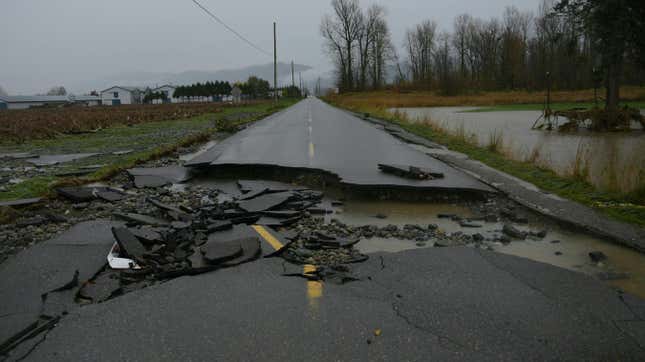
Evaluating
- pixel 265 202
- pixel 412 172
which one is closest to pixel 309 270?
pixel 265 202

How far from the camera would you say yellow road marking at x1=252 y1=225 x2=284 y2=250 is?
5043mm

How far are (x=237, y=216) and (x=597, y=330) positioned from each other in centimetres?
433

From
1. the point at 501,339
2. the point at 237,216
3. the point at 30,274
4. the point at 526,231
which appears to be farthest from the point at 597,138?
the point at 30,274

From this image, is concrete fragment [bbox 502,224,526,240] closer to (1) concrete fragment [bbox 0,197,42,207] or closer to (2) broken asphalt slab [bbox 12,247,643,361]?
(2) broken asphalt slab [bbox 12,247,643,361]

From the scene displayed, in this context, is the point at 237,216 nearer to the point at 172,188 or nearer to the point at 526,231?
the point at 172,188

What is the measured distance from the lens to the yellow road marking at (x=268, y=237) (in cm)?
504

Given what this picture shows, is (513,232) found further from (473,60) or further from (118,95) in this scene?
(118,95)

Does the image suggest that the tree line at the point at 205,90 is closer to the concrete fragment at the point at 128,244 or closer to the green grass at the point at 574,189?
the green grass at the point at 574,189

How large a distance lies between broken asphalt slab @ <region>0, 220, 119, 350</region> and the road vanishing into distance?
43 millimetres

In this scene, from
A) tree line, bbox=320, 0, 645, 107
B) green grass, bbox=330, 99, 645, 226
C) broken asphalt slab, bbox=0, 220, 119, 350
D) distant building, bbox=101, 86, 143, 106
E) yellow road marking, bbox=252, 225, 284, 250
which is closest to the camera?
broken asphalt slab, bbox=0, 220, 119, 350

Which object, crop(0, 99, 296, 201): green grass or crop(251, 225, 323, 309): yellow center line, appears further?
crop(0, 99, 296, 201): green grass

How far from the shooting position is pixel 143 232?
5.33 metres

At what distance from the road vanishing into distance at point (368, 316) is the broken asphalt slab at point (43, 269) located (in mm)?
43

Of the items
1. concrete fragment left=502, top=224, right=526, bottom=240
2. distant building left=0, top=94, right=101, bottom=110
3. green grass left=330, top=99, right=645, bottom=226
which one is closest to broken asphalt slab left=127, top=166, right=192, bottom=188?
concrete fragment left=502, top=224, right=526, bottom=240
